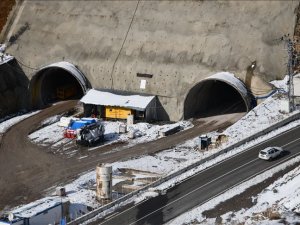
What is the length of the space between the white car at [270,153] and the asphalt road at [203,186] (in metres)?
0.31

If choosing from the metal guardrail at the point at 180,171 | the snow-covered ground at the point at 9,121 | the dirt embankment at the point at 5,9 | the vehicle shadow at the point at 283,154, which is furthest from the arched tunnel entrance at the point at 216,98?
the dirt embankment at the point at 5,9

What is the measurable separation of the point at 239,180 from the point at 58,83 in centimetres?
3148

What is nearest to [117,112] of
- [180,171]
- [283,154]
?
[180,171]

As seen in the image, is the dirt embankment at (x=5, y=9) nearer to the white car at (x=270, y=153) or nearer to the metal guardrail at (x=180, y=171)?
the metal guardrail at (x=180, y=171)

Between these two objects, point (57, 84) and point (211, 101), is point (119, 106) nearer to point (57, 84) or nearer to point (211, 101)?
point (211, 101)

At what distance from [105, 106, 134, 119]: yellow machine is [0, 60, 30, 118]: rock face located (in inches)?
380

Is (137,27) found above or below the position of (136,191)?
above

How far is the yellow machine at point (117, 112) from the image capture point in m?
65.2

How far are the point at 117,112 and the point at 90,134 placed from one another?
653 centimetres

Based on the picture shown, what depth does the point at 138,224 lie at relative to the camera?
4256cm

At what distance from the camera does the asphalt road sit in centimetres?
4366

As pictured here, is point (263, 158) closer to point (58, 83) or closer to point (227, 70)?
point (227, 70)

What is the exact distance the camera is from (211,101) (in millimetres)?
67188

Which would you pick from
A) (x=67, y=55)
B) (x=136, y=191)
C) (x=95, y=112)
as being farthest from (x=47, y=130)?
(x=136, y=191)
